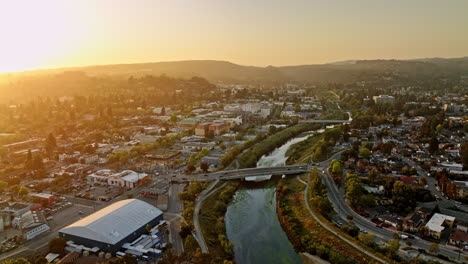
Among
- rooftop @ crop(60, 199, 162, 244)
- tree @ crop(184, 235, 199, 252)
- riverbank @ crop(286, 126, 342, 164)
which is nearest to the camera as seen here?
tree @ crop(184, 235, 199, 252)

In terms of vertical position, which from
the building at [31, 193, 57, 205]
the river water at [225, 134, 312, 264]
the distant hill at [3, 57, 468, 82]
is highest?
the distant hill at [3, 57, 468, 82]

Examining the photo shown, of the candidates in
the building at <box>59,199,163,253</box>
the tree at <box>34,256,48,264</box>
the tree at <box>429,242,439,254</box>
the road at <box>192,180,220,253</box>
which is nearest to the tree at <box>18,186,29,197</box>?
the building at <box>59,199,163,253</box>

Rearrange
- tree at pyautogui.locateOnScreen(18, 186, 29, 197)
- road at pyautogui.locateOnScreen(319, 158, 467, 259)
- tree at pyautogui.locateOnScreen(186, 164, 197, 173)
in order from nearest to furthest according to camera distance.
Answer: road at pyautogui.locateOnScreen(319, 158, 467, 259) → tree at pyautogui.locateOnScreen(18, 186, 29, 197) → tree at pyautogui.locateOnScreen(186, 164, 197, 173)

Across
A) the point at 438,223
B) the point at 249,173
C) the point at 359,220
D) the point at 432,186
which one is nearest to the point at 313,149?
the point at 249,173

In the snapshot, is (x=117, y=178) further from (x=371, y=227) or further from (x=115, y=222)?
(x=371, y=227)

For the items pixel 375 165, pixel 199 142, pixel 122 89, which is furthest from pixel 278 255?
pixel 122 89

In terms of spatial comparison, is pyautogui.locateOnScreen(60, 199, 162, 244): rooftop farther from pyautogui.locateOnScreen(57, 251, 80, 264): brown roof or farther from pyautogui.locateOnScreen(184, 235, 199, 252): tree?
pyautogui.locateOnScreen(184, 235, 199, 252): tree
